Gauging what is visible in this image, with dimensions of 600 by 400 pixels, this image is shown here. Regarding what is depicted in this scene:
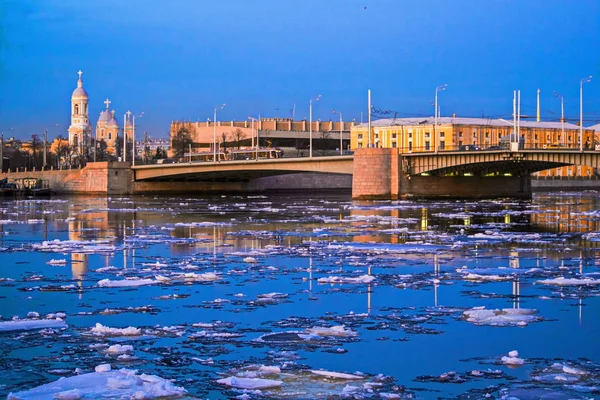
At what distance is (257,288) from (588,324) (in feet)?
17.5

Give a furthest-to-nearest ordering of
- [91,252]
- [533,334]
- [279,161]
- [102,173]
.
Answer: [102,173] → [279,161] → [91,252] → [533,334]

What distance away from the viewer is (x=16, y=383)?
9.16 meters

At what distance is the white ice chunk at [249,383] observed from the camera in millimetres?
8969

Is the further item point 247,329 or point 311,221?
point 311,221

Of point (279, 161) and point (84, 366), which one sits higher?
point (279, 161)

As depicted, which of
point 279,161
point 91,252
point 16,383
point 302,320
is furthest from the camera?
point 279,161

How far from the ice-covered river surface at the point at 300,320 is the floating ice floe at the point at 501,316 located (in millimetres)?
28

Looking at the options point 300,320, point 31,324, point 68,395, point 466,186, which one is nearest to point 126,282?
point 31,324

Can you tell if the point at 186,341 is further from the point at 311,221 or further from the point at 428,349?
the point at 311,221

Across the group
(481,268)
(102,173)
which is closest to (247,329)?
(481,268)

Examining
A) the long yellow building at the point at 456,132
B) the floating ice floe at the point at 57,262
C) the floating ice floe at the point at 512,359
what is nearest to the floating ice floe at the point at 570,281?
the floating ice floe at the point at 512,359

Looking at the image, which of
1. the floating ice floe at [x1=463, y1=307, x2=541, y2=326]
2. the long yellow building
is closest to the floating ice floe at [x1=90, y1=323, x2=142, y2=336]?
the floating ice floe at [x1=463, y1=307, x2=541, y2=326]

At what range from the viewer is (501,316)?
12.6 m

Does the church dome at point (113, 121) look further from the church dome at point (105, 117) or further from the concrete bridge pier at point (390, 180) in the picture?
the concrete bridge pier at point (390, 180)
